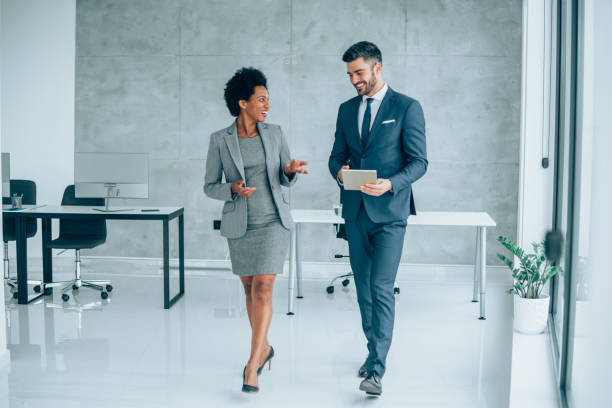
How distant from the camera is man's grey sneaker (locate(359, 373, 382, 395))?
3.22m

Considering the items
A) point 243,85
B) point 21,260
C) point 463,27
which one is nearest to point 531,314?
point 243,85

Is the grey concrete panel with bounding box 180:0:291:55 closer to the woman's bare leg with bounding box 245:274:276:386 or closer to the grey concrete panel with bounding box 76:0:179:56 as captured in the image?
the grey concrete panel with bounding box 76:0:179:56

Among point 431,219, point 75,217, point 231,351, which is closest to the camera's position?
point 231,351

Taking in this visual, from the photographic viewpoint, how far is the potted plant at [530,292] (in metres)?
4.07

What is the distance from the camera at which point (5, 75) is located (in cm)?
668

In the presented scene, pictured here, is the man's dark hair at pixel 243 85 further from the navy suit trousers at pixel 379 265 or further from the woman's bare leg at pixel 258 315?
the woman's bare leg at pixel 258 315

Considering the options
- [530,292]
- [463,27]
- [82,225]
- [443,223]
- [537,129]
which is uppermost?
[463,27]

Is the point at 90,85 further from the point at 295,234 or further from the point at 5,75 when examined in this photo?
the point at 295,234

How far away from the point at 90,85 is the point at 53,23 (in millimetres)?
775

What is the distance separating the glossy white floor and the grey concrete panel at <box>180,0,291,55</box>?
100 inches

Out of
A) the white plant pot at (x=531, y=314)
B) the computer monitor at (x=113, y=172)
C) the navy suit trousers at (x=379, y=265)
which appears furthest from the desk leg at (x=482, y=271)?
the computer monitor at (x=113, y=172)

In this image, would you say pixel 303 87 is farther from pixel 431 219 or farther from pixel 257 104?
A: pixel 257 104

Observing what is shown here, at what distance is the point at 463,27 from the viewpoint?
6.24 metres

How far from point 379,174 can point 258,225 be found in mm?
705
